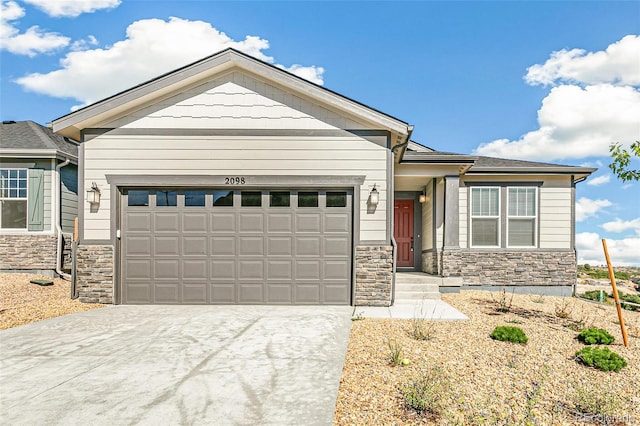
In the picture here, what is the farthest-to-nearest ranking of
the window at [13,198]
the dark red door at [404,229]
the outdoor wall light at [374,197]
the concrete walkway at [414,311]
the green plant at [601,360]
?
1. the dark red door at [404,229]
2. the window at [13,198]
3. the outdoor wall light at [374,197]
4. the concrete walkway at [414,311]
5. the green plant at [601,360]

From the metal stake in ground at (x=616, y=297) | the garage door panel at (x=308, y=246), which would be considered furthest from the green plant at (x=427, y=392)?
the garage door panel at (x=308, y=246)

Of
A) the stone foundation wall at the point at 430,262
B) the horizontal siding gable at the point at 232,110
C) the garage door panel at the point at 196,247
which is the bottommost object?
the stone foundation wall at the point at 430,262

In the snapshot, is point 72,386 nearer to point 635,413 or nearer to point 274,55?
point 635,413

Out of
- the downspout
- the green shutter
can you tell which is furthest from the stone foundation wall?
the green shutter

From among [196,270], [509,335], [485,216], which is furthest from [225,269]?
[485,216]

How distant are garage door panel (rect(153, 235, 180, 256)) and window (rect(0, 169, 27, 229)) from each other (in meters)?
6.24

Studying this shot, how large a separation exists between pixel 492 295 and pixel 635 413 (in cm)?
726

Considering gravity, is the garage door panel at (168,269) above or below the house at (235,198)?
below

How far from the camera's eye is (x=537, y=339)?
6016 mm

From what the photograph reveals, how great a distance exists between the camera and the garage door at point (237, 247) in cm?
870

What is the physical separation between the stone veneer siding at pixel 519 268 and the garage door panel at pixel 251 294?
6086mm

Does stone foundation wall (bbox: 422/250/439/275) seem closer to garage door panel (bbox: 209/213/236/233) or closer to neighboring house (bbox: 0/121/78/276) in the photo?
garage door panel (bbox: 209/213/236/233)

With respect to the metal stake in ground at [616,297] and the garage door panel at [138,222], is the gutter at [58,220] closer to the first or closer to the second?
the garage door panel at [138,222]

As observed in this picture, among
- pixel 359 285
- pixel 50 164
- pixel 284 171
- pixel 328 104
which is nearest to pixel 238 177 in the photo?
pixel 284 171
